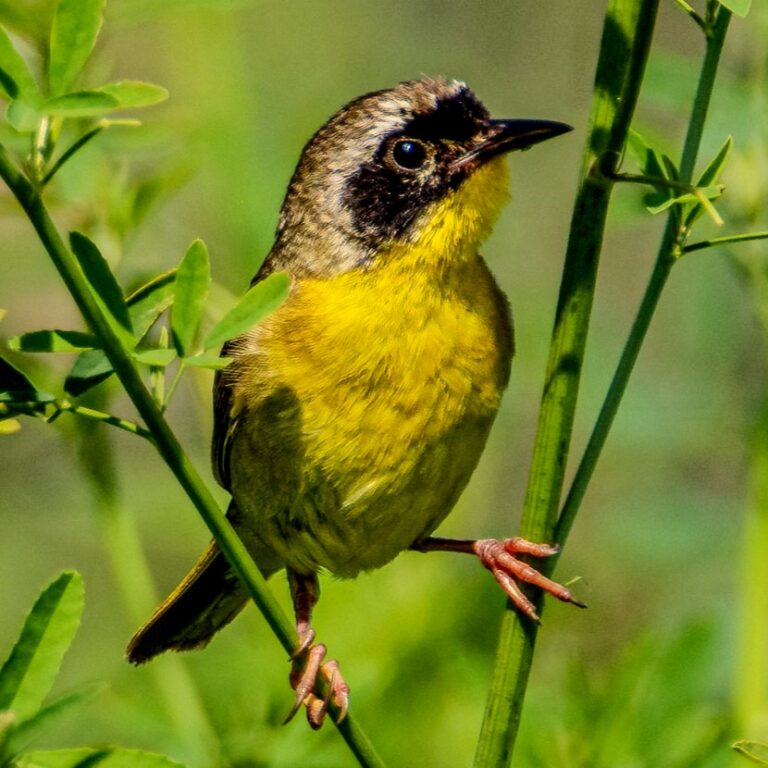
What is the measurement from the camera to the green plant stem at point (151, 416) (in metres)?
1.74

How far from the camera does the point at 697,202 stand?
2.12 metres

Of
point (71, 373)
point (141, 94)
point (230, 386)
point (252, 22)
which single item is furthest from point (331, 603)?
point (252, 22)

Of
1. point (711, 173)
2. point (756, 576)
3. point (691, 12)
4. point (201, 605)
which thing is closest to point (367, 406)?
point (756, 576)

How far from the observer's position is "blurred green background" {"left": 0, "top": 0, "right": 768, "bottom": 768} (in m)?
3.07

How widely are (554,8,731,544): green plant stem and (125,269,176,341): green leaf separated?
2.14 feet

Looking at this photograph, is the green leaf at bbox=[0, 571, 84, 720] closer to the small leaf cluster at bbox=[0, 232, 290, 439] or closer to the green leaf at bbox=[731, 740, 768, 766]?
the small leaf cluster at bbox=[0, 232, 290, 439]

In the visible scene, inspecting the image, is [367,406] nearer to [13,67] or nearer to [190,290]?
[190,290]

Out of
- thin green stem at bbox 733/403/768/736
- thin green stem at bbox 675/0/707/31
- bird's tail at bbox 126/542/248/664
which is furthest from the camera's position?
bird's tail at bbox 126/542/248/664

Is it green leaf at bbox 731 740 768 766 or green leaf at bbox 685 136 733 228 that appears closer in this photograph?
green leaf at bbox 731 740 768 766

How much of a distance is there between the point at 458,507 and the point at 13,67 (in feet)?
8.64

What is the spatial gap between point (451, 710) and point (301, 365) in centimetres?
100

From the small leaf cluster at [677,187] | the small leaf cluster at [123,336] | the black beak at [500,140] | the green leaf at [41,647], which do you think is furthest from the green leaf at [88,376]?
the black beak at [500,140]

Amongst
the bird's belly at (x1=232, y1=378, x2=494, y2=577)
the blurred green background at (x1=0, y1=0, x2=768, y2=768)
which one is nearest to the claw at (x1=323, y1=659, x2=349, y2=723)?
the blurred green background at (x1=0, y1=0, x2=768, y2=768)

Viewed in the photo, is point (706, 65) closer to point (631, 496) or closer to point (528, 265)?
point (631, 496)
